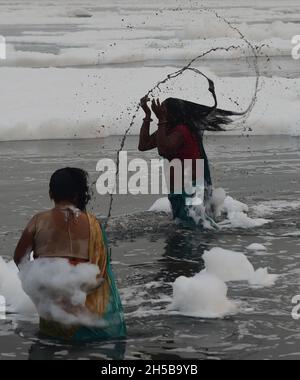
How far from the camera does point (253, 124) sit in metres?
17.5

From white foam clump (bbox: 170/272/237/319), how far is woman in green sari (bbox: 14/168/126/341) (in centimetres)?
85

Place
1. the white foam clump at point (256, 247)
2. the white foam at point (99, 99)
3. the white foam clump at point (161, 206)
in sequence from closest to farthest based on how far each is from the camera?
the white foam clump at point (256, 247) < the white foam clump at point (161, 206) < the white foam at point (99, 99)

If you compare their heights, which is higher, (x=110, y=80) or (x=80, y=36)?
(x=80, y=36)

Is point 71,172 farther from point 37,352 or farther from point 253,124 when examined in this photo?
point 253,124

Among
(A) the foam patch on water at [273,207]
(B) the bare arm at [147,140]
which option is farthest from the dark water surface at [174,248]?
(B) the bare arm at [147,140]

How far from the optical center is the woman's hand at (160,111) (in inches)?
406

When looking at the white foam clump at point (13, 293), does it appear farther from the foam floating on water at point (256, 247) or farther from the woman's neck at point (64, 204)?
the foam floating on water at point (256, 247)

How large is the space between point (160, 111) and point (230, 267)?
7.45 feet

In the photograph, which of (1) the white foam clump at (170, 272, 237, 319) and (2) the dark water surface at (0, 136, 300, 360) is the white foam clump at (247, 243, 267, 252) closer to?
(2) the dark water surface at (0, 136, 300, 360)

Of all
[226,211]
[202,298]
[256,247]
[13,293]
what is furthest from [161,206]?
[202,298]

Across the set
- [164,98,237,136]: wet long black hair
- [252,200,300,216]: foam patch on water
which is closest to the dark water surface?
[252,200,300,216]: foam patch on water

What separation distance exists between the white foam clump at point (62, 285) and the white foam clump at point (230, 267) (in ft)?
6.41

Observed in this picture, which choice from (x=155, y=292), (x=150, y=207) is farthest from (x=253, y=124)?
(x=155, y=292)
